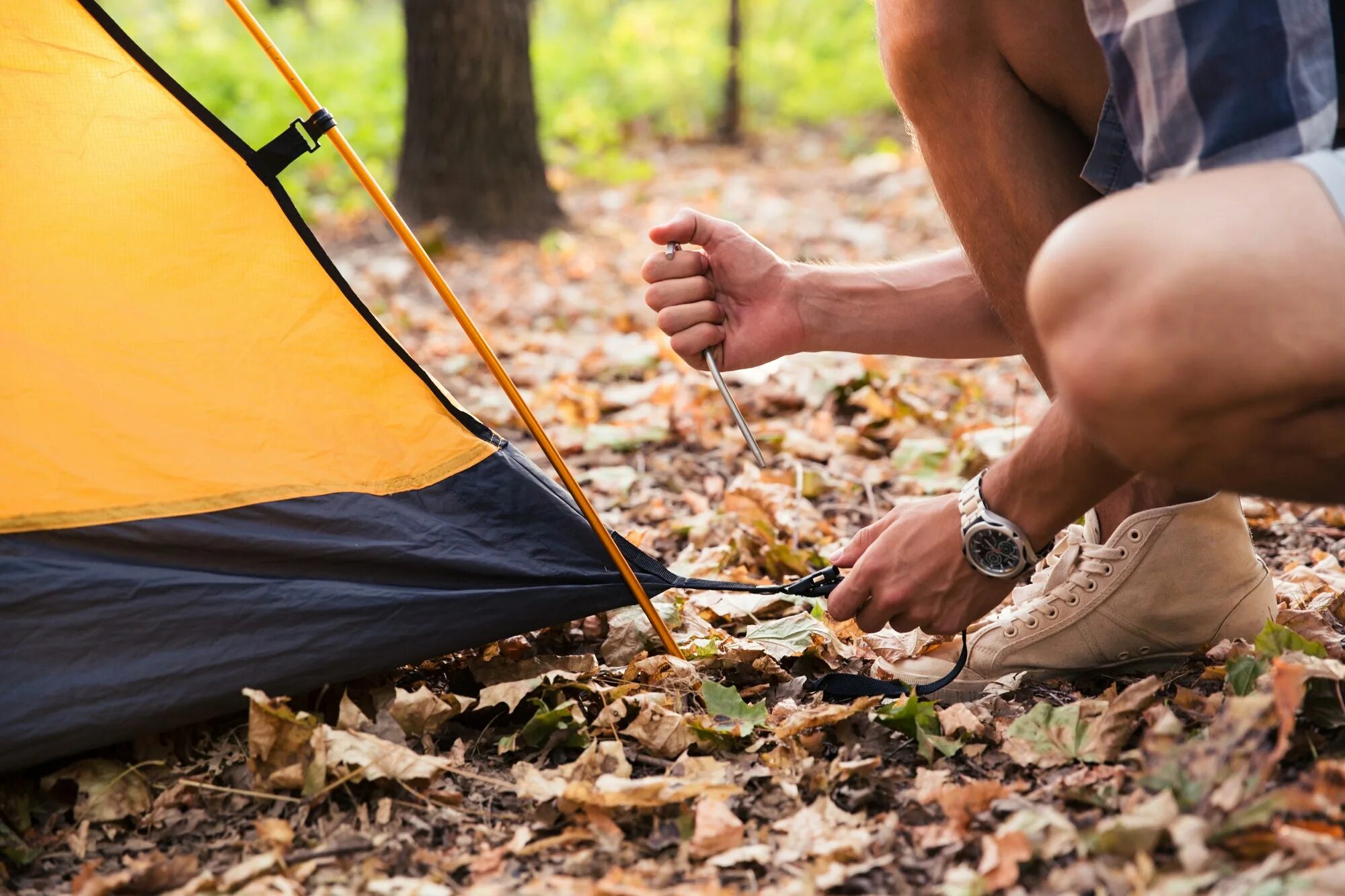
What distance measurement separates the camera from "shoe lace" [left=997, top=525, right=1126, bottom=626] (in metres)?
1.50

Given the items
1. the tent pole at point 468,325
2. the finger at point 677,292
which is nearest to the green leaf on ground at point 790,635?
the tent pole at point 468,325

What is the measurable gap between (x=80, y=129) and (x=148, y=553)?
505mm

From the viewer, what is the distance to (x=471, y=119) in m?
4.38

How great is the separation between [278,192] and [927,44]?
0.85 meters

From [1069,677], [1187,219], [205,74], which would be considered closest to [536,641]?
[1069,677]

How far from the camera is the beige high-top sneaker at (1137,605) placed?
4.81 feet

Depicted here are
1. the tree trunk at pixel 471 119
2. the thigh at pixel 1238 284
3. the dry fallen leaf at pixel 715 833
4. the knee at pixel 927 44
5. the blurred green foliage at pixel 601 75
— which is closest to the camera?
the thigh at pixel 1238 284

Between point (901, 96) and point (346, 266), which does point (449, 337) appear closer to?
point (346, 266)

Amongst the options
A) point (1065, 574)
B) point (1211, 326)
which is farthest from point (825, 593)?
point (1211, 326)

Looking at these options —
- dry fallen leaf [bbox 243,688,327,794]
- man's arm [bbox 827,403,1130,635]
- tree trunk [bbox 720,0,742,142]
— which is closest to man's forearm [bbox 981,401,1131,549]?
man's arm [bbox 827,403,1130,635]

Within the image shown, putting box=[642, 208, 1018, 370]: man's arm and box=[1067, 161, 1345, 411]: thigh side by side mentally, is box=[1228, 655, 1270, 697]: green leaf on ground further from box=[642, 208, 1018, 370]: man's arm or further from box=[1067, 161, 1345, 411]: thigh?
box=[642, 208, 1018, 370]: man's arm

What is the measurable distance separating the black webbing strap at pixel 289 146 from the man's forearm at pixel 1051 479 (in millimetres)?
891

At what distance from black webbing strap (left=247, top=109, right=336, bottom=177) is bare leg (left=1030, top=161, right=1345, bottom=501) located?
86 centimetres

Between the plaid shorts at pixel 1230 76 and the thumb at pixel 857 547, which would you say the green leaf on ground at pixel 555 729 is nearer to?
the thumb at pixel 857 547
